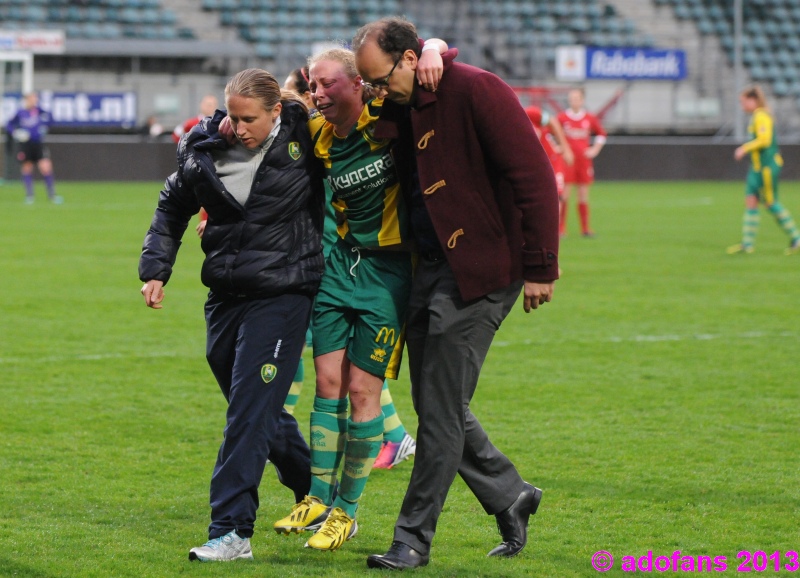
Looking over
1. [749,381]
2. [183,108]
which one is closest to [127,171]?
[183,108]

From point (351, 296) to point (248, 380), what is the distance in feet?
1.59

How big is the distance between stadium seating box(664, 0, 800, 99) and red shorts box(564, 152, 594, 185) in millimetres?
20330

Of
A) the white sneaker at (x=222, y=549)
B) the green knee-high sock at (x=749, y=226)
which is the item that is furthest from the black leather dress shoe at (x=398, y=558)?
the green knee-high sock at (x=749, y=226)

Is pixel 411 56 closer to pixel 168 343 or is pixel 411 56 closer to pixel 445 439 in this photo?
pixel 445 439

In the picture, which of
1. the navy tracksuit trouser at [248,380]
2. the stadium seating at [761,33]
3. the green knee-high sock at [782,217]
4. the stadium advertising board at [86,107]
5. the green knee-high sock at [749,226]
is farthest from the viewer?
the stadium seating at [761,33]

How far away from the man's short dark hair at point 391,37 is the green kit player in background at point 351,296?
0.98ft

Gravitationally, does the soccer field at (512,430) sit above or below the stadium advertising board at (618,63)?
above

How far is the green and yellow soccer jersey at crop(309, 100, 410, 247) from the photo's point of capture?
438cm

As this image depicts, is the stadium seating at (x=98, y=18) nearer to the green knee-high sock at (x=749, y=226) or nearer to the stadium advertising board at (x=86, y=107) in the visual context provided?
the stadium advertising board at (x=86, y=107)

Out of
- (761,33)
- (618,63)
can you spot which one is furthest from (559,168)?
(761,33)

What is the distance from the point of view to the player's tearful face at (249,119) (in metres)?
4.27

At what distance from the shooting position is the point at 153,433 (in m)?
6.50

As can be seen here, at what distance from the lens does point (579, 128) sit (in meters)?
19.0

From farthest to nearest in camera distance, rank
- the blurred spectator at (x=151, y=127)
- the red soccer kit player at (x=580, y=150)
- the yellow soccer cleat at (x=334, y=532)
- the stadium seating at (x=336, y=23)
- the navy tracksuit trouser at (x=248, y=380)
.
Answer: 1. the stadium seating at (x=336, y=23)
2. the blurred spectator at (x=151, y=127)
3. the red soccer kit player at (x=580, y=150)
4. the yellow soccer cleat at (x=334, y=532)
5. the navy tracksuit trouser at (x=248, y=380)
